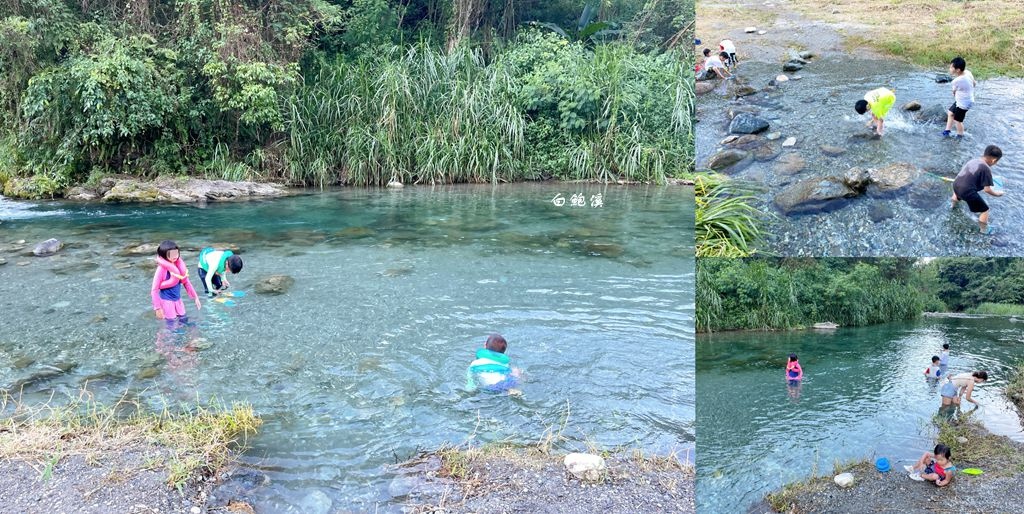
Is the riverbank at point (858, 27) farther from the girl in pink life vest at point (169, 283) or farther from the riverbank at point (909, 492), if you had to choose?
the girl in pink life vest at point (169, 283)

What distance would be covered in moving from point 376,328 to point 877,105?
4.25 meters

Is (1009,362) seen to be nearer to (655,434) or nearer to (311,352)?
(655,434)

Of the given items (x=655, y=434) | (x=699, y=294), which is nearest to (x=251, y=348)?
(x=655, y=434)

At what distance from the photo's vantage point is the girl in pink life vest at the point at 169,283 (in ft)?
20.2

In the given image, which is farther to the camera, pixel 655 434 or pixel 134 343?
pixel 134 343

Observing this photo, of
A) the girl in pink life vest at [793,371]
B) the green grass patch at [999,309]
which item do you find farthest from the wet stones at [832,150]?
the girl in pink life vest at [793,371]

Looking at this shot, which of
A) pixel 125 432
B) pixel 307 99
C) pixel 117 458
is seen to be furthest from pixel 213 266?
pixel 307 99

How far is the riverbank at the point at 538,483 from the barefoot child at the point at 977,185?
1.65 metres

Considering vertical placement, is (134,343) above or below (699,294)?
below

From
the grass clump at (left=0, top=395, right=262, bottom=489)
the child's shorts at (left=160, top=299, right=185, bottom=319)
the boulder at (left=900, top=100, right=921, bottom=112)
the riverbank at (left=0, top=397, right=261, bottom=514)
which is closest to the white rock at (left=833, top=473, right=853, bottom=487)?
the boulder at (left=900, top=100, right=921, bottom=112)

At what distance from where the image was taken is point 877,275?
3.06m

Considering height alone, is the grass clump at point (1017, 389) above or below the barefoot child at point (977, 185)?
below

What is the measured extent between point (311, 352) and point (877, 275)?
395 centimetres

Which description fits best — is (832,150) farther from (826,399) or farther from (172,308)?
(172,308)
